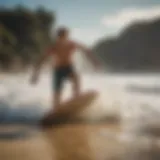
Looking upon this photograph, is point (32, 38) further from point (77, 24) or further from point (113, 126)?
point (113, 126)

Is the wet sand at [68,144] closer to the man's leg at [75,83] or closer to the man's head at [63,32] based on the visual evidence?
the man's leg at [75,83]

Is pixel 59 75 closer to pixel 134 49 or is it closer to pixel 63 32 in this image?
pixel 63 32

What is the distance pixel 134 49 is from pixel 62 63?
213mm

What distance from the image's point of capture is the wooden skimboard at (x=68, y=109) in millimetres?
1002

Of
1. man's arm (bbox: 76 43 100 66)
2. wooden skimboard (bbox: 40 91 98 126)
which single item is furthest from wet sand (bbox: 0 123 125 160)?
man's arm (bbox: 76 43 100 66)

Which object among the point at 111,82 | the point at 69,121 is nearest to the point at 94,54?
the point at 111,82

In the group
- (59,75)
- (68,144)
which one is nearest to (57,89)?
(59,75)

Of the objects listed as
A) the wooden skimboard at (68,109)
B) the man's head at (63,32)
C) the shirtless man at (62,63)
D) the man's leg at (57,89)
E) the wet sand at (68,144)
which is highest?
the man's head at (63,32)

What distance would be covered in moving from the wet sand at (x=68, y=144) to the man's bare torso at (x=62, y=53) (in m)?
0.18

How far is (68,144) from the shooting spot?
0.98 meters

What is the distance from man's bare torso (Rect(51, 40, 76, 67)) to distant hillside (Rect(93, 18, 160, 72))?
69 millimetres

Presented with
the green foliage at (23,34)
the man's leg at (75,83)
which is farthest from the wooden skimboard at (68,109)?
the green foliage at (23,34)

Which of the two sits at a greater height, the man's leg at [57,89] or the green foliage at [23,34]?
the green foliage at [23,34]

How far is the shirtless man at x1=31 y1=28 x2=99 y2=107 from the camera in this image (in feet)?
3.31
